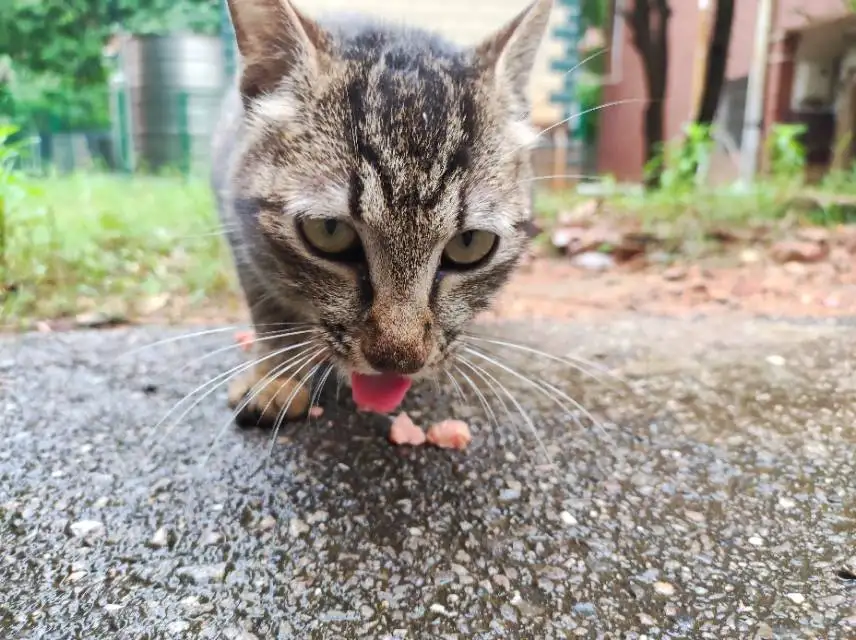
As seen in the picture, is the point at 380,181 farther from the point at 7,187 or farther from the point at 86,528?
the point at 7,187

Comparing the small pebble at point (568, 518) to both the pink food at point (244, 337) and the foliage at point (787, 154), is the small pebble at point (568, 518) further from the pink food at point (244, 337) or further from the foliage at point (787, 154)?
the foliage at point (787, 154)

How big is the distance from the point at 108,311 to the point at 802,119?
20.3 ft

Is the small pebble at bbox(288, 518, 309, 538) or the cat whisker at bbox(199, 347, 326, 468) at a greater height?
the cat whisker at bbox(199, 347, 326, 468)

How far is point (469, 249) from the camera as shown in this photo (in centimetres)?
142

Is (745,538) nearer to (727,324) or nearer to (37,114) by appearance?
(727,324)

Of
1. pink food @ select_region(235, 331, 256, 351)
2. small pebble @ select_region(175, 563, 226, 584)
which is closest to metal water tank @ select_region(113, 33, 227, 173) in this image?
pink food @ select_region(235, 331, 256, 351)

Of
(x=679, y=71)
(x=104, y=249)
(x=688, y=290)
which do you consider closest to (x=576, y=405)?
(x=688, y=290)

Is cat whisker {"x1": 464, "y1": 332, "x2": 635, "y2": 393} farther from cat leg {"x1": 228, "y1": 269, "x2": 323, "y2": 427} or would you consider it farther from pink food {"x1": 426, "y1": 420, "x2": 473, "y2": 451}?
cat leg {"x1": 228, "y1": 269, "x2": 323, "y2": 427}

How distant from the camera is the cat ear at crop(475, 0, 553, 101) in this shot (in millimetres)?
1544

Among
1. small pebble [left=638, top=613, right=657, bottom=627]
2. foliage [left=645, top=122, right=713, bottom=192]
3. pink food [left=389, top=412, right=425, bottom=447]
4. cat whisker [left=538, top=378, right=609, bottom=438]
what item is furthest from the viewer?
foliage [left=645, top=122, right=713, bottom=192]

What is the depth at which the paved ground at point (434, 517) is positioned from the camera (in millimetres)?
997

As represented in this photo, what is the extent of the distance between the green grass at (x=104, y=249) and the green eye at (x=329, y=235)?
0.64 m

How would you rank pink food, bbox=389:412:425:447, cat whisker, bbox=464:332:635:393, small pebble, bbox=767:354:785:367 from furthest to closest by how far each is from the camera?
small pebble, bbox=767:354:785:367 → cat whisker, bbox=464:332:635:393 → pink food, bbox=389:412:425:447

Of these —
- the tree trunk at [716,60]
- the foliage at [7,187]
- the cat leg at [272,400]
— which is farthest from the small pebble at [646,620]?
the tree trunk at [716,60]
